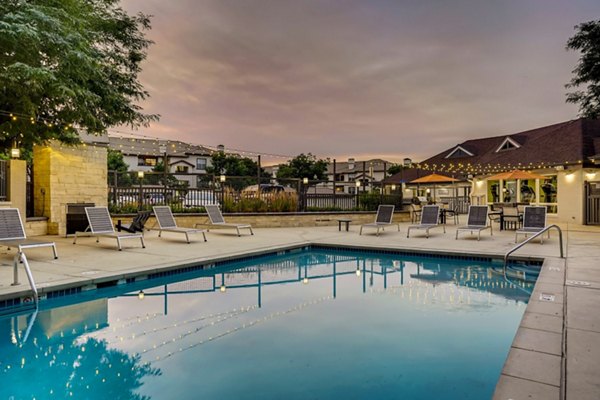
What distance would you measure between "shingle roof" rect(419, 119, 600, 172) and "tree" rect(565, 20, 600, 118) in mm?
5314

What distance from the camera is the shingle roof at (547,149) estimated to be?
16381 mm

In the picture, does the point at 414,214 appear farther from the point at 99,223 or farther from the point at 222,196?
the point at 99,223

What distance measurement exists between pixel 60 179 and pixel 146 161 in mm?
40174

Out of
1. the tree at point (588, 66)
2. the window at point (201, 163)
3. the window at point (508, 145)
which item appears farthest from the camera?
the window at point (201, 163)

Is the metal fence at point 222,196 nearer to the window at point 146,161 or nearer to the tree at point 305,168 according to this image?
the tree at point 305,168

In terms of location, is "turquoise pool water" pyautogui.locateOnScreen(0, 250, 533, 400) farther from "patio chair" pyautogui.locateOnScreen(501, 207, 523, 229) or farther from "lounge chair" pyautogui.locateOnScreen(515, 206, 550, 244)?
"patio chair" pyautogui.locateOnScreen(501, 207, 523, 229)

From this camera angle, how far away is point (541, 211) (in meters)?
10.5

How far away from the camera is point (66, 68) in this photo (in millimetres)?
7844

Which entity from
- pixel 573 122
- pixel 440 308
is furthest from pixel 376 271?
A: pixel 573 122

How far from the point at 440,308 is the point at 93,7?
1199cm

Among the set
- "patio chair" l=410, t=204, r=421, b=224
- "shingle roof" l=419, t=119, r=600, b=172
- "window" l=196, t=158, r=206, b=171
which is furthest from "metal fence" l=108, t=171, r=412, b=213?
"window" l=196, t=158, r=206, b=171

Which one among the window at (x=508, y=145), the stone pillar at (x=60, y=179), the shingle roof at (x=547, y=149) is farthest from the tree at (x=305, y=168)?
the stone pillar at (x=60, y=179)

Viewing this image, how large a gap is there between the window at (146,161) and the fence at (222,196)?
119 feet

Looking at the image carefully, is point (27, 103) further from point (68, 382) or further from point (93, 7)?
point (68, 382)
